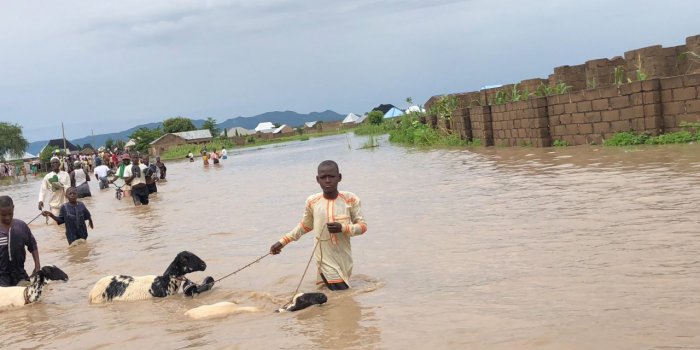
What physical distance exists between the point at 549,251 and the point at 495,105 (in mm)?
17229

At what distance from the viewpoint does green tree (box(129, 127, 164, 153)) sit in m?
85.6

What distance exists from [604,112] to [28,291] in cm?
1404

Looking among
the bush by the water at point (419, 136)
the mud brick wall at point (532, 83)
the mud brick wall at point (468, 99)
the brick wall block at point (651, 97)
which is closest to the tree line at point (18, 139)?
the bush by the water at point (419, 136)

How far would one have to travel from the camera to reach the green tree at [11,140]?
278 ft

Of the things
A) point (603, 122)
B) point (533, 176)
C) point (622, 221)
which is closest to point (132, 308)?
point (622, 221)

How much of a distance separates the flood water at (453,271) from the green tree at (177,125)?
91.5 meters

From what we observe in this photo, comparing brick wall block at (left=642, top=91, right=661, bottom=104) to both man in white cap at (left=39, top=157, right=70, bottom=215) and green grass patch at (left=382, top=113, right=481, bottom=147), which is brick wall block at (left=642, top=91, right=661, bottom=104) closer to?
green grass patch at (left=382, top=113, right=481, bottom=147)

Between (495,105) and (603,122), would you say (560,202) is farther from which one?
(495,105)

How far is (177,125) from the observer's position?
4040 inches

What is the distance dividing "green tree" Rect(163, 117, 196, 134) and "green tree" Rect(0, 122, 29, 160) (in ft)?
67.5

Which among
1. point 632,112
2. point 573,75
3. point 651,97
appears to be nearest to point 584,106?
point 632,112

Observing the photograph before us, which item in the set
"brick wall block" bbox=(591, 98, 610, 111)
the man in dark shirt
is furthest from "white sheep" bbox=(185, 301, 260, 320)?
"brick wall block" bbox=(591, 98, 610, 111)

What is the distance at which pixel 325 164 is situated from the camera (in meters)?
5.78

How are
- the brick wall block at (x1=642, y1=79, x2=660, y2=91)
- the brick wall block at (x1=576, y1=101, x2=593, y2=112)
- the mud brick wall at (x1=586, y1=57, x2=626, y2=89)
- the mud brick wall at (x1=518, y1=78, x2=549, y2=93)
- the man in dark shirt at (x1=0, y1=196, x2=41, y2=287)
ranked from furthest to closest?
the mud brick wall at (x1=518, y1=78, x2=549, y2=93), the mud brick wall at (x1=586, y1=57, x2=626, y2=89), the brick wall block at (x1=576, y1=101, x2=593, y2=112), the brick wall block at (x1=642, y1=79, x2=660, y2=91), the man in dark shirt at (x1=0, y1=196, x2=41, y2=287)
